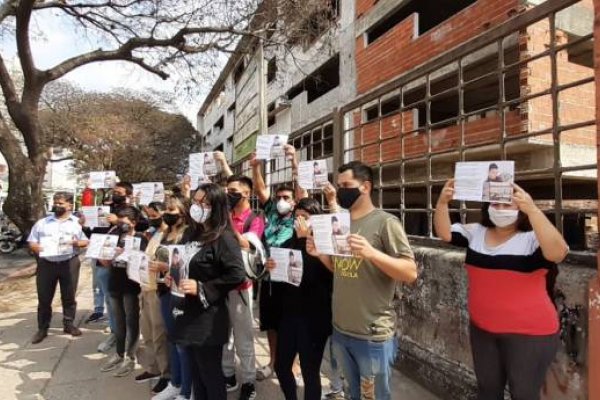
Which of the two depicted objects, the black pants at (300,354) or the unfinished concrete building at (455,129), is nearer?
the unfinished concrete building at (455,129)

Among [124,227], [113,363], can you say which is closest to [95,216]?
[124,227]

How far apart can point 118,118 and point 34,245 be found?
21.7m

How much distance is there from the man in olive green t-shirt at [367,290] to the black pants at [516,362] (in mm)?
480

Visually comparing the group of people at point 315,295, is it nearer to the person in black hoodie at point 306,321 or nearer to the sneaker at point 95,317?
the person in black hoodie at point 306,321

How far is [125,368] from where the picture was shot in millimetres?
4145

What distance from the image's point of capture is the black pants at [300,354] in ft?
9.33

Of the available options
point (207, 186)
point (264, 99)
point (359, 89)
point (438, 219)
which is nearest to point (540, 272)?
point (438, 219)

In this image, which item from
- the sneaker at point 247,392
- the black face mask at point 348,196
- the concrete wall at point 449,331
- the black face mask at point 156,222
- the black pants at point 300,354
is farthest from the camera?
the black face mask at point 156,222

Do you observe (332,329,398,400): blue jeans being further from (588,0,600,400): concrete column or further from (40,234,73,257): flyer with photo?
(40,234,73,257): flyer with photo

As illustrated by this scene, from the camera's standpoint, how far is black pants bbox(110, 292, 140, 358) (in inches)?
165

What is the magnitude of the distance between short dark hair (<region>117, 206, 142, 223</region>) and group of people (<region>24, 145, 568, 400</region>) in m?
0.01

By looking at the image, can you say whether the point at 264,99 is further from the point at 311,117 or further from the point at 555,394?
the point at 311,117

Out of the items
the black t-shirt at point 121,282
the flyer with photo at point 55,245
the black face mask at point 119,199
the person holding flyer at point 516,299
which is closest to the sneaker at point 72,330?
the flyer with photo at point 55,245

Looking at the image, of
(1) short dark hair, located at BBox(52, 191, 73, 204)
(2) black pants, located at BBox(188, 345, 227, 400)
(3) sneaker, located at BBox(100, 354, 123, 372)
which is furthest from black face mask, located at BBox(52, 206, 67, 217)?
(2) black pants, located at BBox(188, 345, 227, 400)
